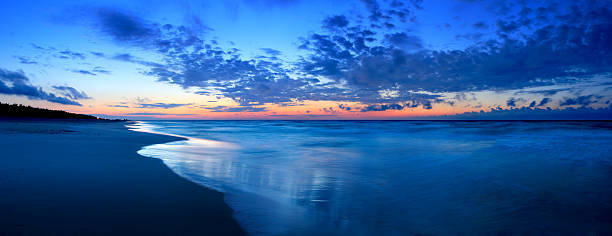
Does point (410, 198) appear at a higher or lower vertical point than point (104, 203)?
lower

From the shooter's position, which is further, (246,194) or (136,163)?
(136,163)

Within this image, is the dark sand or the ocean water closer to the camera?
the dark sand

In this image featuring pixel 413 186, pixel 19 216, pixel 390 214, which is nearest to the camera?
pixel 19 216

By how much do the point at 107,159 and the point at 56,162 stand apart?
929 millimetres

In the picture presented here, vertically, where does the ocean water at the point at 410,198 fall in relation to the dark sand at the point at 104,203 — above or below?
below

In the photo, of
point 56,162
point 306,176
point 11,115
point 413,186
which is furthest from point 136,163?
point 11,115

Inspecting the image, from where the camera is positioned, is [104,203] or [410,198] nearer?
[104,203]

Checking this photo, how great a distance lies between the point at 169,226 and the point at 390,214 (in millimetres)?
2711

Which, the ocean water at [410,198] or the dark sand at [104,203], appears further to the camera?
the ocean water at [410,198]

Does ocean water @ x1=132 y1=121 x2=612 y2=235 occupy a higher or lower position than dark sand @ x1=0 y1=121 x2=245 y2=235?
lower

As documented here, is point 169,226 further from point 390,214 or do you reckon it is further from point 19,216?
point 390,214

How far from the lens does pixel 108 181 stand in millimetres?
4273

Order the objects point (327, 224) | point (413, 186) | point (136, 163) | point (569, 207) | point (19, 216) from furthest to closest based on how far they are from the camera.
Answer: point (136, 163) → point (413, 186) → point (569, 207) → point (327, 224) → point (19, 216)

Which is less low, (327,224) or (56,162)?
(56,162)
